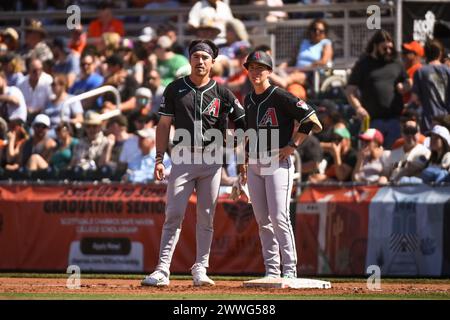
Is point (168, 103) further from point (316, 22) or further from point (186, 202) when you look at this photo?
point (316, 22)

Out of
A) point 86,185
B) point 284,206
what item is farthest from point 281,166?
point 86,185

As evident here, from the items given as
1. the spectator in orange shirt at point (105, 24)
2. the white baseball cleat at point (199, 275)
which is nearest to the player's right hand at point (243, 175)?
the white baseball cleat at point (199, 275)

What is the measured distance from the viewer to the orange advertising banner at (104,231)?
15133mm

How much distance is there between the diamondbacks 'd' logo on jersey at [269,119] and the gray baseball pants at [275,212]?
0.42 metres

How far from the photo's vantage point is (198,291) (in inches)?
441

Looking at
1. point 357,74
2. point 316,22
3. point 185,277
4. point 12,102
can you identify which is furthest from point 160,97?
point 185,277

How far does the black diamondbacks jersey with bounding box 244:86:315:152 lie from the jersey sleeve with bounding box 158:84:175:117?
2.74ft

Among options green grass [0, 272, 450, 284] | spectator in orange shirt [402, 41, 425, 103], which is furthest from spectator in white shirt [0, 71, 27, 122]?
spectator in orange shirt [402, 41, 425, 103]

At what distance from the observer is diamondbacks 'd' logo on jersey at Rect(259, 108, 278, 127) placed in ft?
38.0

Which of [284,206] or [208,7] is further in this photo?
[208,7]

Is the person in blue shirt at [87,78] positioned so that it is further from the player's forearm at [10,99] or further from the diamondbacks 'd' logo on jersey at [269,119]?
the diamondbacks 'd' logo on jersey at [269,119]

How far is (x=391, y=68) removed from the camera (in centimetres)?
1697

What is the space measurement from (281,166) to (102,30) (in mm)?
10437

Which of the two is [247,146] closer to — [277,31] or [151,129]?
[151,129]
